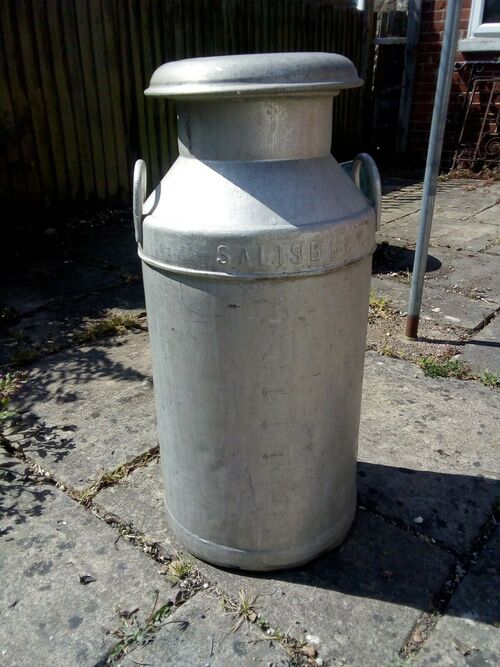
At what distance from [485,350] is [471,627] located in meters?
2.08

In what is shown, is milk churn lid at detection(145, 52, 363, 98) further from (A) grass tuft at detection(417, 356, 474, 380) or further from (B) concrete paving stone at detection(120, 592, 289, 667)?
(A) grass tuft at detection(417, 356, 474, 380)

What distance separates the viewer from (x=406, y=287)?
180 inches

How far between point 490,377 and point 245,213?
7.29 feet

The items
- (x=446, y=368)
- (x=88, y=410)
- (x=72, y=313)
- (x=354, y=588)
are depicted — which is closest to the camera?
(x=354, y=588)

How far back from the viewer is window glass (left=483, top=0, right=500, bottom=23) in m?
8.12

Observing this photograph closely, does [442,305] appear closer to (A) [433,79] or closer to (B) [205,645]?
(B) [205,645]

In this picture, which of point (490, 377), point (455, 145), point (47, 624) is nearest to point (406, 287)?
point (490, 377)

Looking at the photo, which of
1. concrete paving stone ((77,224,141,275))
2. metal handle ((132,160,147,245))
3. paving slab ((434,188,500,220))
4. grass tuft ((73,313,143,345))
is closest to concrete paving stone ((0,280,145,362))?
grass tuft ((73,313,143,345))

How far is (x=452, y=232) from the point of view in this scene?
610 centimetres

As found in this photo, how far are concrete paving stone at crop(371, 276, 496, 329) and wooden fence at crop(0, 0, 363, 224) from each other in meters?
3.39

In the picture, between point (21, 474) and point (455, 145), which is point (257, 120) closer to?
point (21, 474)

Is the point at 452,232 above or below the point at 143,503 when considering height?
below

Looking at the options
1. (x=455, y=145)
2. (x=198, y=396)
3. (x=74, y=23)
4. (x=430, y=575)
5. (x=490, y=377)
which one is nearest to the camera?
(x=198, y=396)

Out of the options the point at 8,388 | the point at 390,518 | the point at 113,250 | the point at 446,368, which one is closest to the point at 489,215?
the point at 446,368
